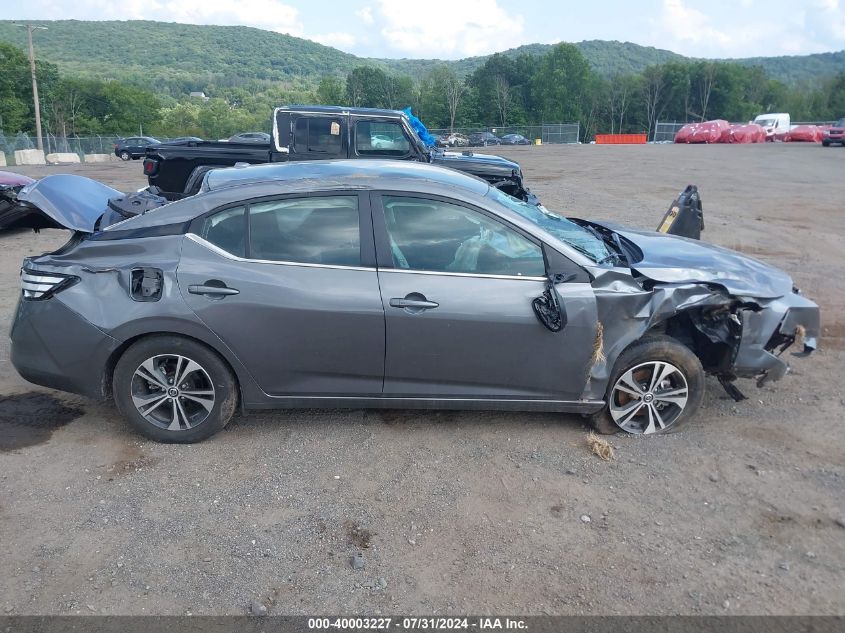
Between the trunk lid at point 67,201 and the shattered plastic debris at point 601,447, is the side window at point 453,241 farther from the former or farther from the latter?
the trunk lid at point 67,201

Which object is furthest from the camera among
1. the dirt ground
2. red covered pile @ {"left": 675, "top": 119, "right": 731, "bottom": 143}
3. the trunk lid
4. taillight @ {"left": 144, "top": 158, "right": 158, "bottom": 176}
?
red covered pile @ {"left": 675, "top": 119, "right": 731, "bottom": 143}

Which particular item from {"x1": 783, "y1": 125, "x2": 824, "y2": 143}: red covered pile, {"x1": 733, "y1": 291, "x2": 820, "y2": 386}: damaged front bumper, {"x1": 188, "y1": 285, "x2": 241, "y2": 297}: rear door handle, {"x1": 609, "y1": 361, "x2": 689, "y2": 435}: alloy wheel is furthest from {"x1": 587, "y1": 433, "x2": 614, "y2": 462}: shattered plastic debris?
{"x1": 783, "y1": 125, "x2": 824, "y2": 143}: red covered pile

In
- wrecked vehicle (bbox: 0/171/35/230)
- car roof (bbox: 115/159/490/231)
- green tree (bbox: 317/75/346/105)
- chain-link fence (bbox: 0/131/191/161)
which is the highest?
green tree (bbox: 317/75/346/105)

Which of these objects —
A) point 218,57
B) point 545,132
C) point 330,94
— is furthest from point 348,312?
point 218,57

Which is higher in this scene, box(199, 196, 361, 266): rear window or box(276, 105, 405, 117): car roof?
box(276, 105, 405, 117): car roof

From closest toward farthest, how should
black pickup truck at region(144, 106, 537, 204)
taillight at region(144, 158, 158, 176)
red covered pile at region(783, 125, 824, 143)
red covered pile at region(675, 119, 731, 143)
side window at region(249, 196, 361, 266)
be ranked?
1. side window at region(249, 196, 361, 266)
2. black pickup truck at region(144, 106, 537, 204)
3. taillight at region(144, 158, 158, 176)
4. red covered pile at region(783, 125, 824, 143)
5. red covered pile at region(675, 119, 731, 143)

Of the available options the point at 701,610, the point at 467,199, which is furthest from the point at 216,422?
the point at 701,610

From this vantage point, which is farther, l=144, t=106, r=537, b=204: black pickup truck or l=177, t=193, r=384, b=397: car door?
l=144, t=106, r=537, b=204: black pickup truck

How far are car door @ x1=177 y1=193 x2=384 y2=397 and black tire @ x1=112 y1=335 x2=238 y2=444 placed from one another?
7.5 inches

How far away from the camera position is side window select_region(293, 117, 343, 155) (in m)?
10.1

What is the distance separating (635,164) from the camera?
89.9 feet

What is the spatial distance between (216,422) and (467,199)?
2080 millimetres

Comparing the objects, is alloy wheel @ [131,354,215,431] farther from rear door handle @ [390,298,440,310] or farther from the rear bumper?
rear door handle @ [390,298,440,310]

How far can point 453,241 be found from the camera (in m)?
4.12
